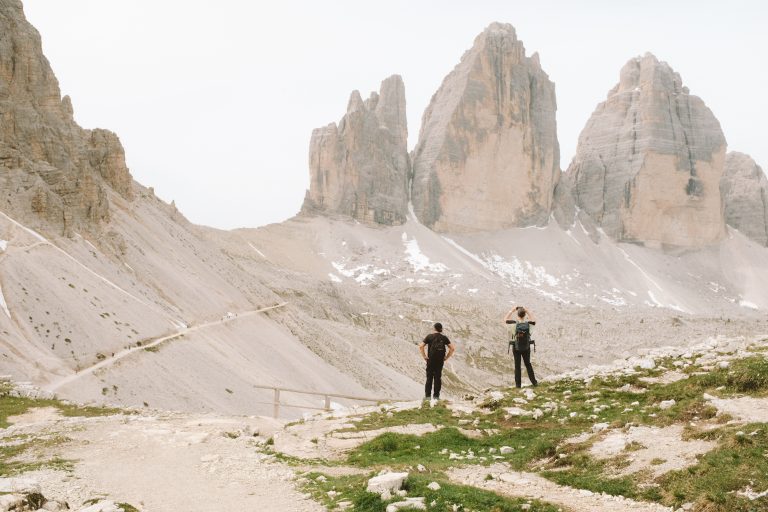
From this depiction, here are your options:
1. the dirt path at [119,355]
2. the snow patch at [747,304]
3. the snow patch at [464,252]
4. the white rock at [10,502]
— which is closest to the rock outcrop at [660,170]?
the snow patch at [747,304]

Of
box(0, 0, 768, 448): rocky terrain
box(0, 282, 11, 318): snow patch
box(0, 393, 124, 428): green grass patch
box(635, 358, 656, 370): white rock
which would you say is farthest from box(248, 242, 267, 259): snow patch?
box(635, 358, 656, 370): white rock

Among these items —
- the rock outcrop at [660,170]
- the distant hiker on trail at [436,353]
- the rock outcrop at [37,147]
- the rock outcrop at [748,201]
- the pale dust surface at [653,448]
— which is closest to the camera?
the pale dust surface at [653,448]

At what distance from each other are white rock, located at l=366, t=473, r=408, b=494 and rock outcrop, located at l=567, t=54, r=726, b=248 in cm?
15483

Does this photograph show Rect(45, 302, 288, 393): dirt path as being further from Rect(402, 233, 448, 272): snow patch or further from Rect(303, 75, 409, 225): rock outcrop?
Rect(303, 75, 409, 225): rock outcrop

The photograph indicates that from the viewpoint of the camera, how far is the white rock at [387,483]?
396 inches

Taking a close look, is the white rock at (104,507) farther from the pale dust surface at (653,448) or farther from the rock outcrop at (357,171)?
the rock outcrop at (357,171)

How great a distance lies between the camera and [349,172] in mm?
142250

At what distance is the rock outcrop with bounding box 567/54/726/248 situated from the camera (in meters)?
154

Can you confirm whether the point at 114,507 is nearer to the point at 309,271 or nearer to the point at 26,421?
the point at 26,421

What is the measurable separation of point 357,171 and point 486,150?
2902 cm

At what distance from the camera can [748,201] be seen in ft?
549

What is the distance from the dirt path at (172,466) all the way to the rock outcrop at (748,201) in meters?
171

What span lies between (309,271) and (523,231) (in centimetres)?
5417

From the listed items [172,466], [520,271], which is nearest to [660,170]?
[520,271]
